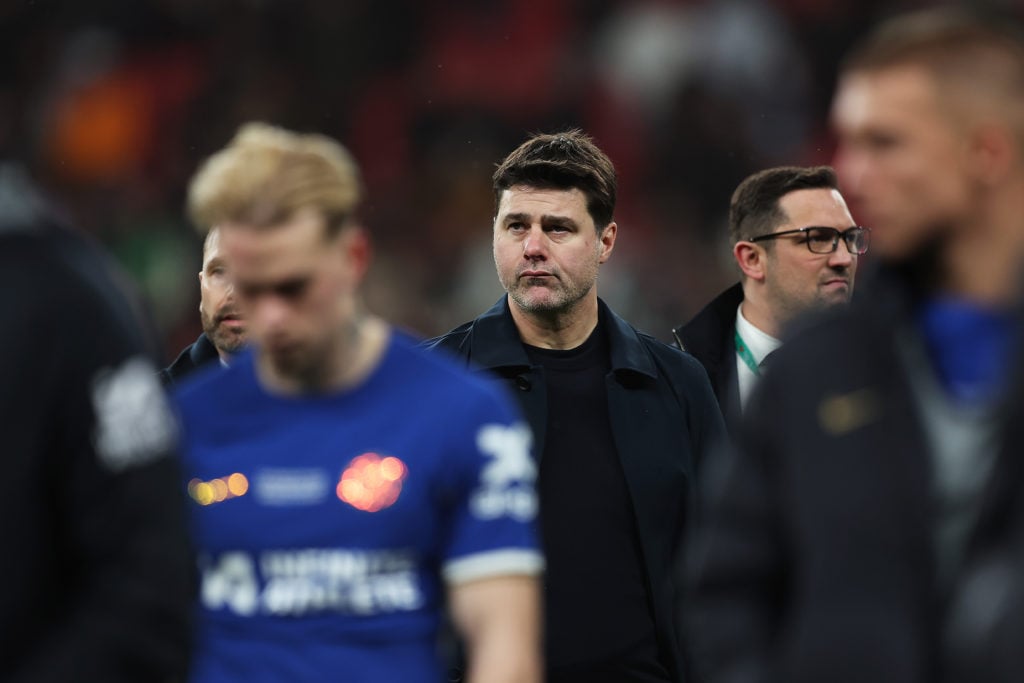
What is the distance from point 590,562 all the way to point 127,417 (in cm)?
267

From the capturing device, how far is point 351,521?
131 inches

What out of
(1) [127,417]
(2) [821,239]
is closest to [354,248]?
(1) [127,417]

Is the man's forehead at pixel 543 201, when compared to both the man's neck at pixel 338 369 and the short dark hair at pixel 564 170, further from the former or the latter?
the man's neck at pixel 338 369

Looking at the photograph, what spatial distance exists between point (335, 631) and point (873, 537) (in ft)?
4.06

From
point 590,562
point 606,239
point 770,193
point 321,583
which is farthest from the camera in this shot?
point 770,193

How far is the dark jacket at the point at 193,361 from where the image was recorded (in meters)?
5.52

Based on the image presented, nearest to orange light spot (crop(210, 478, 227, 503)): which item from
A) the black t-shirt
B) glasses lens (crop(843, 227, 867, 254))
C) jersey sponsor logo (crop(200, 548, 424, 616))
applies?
jersey sponsor logo (crop(200, 548, 424, 616))

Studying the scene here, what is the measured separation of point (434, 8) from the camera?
13789 mm

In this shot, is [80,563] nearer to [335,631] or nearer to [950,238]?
[335,631]

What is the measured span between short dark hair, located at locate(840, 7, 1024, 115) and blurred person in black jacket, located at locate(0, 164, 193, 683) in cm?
127

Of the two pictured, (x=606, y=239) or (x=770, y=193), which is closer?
(x=606, y=239)

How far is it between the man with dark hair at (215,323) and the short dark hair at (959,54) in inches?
119

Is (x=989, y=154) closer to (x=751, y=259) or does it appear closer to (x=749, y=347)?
(x=749, y=347)

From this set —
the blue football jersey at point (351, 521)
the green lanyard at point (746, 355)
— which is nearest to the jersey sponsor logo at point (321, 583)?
the blue football jersey at point (351, 521)
